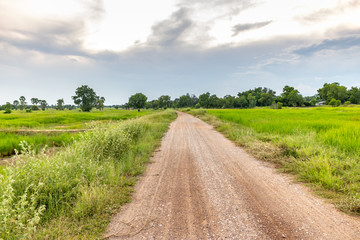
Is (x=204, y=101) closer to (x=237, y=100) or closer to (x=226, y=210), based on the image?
(x=237, y=100)

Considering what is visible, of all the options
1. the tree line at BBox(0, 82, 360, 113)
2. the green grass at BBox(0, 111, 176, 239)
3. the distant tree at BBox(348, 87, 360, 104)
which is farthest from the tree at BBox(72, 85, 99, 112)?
the distant tree at BBox(348, 87, 360, 104)

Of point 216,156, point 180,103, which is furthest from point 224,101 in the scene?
point 216,156

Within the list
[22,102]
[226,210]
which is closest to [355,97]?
[226,210]

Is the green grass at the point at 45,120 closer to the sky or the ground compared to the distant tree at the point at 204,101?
closer to the ground

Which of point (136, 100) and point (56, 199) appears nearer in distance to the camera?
point (56, 199)

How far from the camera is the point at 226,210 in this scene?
136 inches

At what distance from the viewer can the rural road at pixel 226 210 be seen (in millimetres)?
2830

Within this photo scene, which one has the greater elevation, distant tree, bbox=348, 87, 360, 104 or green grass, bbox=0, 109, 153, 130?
distant tree, bbox=348, 87, 360, 104

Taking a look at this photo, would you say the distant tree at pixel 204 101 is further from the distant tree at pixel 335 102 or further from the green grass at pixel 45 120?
the green grass at pixel 45 120

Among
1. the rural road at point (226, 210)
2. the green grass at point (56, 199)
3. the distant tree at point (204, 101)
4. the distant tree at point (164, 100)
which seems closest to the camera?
the green grass at point (56, 199)

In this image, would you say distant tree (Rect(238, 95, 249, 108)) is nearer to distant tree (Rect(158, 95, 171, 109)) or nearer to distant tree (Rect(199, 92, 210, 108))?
distant tree (Rect(199, 92, 210, 108))

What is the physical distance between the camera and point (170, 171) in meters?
5.84

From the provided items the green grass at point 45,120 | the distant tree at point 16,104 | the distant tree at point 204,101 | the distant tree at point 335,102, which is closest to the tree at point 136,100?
the distant tree at point 204,101

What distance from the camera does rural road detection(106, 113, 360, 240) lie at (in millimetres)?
2830
